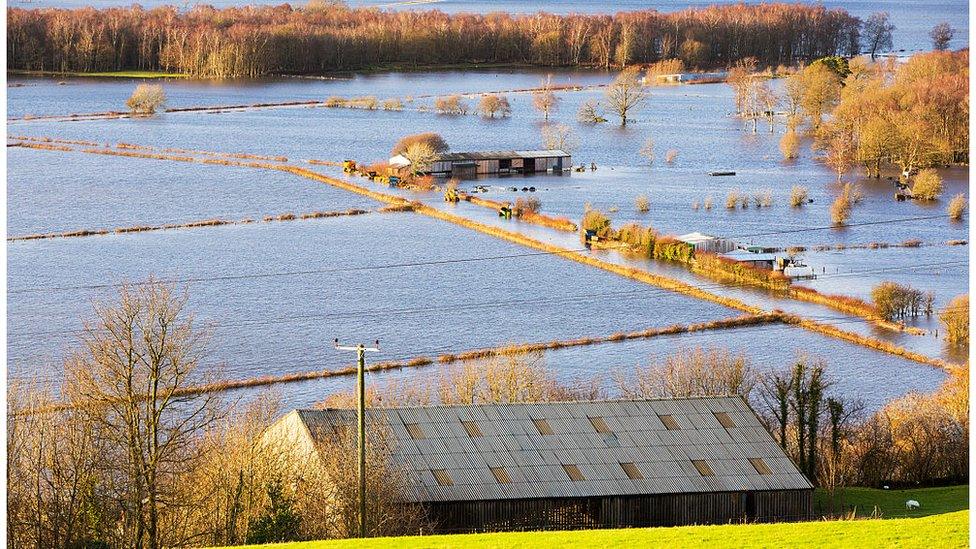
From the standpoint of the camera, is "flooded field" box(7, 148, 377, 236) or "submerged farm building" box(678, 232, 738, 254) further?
"flooded field" box(7, 148, 377, 236)

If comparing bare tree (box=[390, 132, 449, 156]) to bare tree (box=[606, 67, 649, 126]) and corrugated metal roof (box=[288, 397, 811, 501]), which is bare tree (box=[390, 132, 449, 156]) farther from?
corrugated metal roof (box=[288, 397, 811, 501])

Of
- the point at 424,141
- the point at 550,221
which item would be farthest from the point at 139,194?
the point at 550,221

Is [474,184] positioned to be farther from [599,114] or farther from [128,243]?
[599,114]

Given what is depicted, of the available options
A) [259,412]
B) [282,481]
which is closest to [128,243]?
[259,412]


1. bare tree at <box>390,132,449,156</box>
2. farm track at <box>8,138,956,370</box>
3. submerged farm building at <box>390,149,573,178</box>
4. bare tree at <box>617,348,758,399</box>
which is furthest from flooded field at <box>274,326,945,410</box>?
bare tree at <box>390,132,449,156</box>

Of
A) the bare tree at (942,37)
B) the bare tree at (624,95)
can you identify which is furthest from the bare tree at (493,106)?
the bare tree at (942,37)

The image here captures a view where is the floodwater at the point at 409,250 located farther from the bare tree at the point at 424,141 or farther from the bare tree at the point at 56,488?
the bare tree at the point at 56,488

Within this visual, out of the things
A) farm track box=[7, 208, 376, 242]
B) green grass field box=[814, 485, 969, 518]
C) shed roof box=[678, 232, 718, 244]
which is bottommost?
green grass field box=[814, 485, 969, 518]
